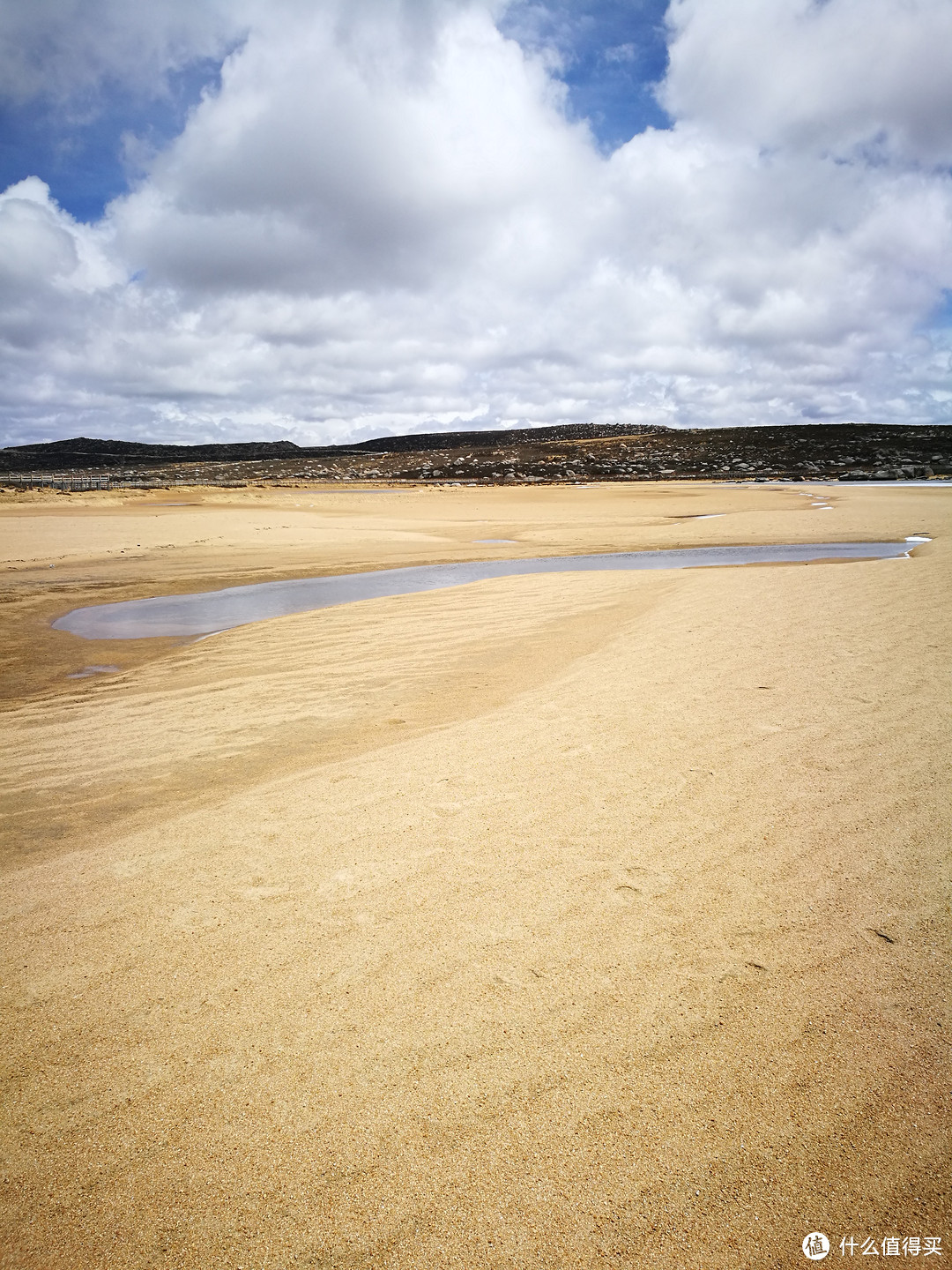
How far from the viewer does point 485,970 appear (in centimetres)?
295

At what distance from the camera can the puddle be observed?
457 inches

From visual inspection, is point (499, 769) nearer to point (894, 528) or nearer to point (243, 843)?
point (243, 843)

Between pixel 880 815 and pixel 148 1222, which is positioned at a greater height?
pixel 880 815

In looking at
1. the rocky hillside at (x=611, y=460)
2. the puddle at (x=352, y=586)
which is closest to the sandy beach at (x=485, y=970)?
the puddle at (x=352, y=586)

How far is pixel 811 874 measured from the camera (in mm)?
3510

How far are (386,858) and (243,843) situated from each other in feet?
3.11

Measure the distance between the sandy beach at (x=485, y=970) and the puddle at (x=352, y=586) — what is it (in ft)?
15.8

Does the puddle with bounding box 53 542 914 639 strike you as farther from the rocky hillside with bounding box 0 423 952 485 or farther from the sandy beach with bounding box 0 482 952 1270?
the rocky hillside with bounding box 0 423 952 485

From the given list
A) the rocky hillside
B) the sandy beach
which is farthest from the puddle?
the rocky hillside

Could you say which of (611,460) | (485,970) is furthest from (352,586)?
(611,460)

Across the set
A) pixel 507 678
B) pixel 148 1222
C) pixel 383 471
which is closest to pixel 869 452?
pixel 383 471

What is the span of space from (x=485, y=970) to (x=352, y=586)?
12.7m

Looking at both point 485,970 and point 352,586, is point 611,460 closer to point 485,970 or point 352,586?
point 352,586

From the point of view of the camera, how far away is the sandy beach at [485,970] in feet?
6.77
